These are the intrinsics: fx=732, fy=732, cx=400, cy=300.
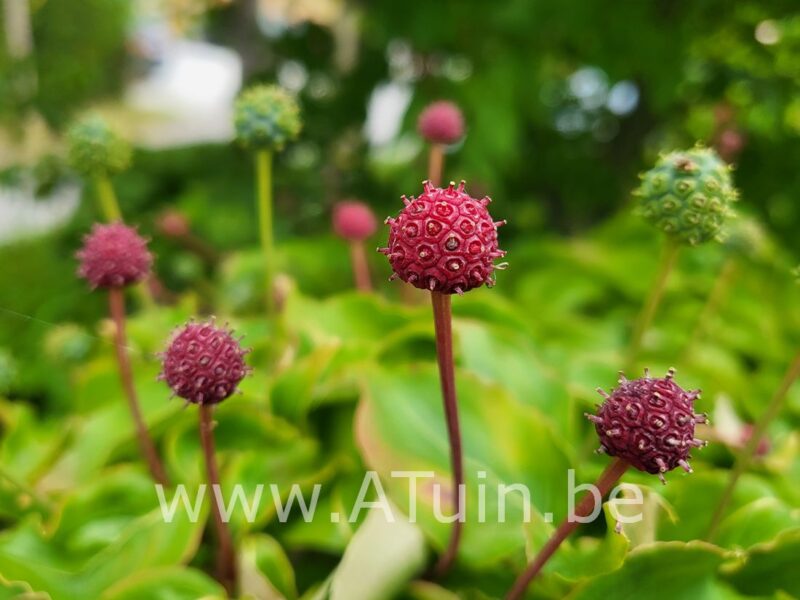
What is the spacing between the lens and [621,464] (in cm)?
53

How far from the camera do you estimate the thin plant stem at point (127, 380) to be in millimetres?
786

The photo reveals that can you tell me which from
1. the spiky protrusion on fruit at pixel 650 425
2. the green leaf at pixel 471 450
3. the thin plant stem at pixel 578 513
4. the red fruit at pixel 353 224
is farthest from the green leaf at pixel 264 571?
the red fruit at pixel 353 224

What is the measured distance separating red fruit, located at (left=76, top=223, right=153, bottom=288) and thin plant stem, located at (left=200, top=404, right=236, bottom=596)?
19 centimetres

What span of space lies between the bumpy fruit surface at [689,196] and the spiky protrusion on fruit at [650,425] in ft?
0.98

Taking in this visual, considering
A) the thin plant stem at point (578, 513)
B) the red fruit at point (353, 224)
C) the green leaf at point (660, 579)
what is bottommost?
the green leaf at point (660, 579)

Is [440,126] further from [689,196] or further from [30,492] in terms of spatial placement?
[30,492]

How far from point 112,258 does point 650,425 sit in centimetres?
55

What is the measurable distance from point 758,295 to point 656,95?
0.56 m

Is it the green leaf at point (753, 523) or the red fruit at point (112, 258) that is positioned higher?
the red fruit at point (112, 258)

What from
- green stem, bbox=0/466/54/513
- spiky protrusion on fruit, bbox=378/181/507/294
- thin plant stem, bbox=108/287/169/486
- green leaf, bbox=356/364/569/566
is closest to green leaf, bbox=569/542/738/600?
green leaf, bbox=356/364/569/566

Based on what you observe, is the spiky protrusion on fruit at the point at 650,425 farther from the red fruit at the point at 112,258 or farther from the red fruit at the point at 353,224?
the red fruit at the point at 353,224

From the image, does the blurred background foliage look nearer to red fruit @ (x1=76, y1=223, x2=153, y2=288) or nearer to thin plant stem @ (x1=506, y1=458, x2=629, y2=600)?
thin plant stem @ (x1=506, y1=458, x2=629, y2=600)

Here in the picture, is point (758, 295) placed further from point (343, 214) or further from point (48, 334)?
point (48, 334)

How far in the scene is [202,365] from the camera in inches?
23.1
